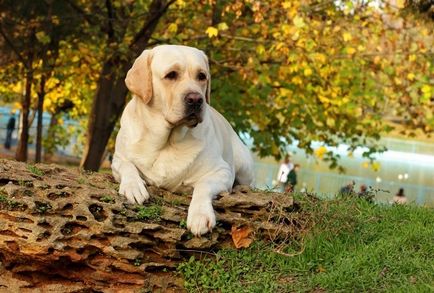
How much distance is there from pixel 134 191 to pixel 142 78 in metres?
0.94

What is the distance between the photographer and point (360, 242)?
17.6 ft

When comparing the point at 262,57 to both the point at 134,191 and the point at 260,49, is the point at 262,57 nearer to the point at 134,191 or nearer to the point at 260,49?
the point at 260,49

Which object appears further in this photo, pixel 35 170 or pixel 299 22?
pixel 299 22

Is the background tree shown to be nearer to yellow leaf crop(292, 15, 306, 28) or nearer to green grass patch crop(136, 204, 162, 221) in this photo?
yellow leaf crop(292, 15, 306, 28)

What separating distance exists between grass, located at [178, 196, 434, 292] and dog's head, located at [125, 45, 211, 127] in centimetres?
111

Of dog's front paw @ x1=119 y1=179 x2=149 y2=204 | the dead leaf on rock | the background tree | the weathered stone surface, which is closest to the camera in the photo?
the weathered stone surface

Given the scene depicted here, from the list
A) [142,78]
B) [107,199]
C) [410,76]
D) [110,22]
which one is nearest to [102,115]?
[110,22]

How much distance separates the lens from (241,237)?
17.2 ft

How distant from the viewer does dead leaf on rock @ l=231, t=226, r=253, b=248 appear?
5219 mm

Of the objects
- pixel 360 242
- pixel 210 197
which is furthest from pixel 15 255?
pixel 360 242

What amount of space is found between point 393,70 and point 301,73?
1842mm

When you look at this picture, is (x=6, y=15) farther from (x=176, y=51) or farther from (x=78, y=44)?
(x=176, y=51)

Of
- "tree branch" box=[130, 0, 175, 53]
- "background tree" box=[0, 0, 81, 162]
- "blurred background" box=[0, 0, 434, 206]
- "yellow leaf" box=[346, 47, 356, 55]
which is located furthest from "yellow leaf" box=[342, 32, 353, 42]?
"background tree" box=[0, 0, 81, 162]

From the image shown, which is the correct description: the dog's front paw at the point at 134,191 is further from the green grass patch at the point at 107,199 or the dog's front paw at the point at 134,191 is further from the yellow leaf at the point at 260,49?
the yellow leaf at the point at 260,49
